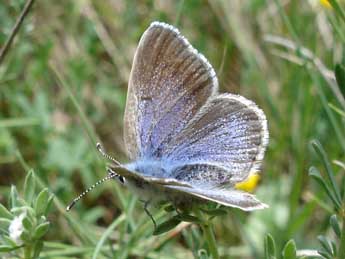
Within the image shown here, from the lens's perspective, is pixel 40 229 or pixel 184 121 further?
pixel 184 121

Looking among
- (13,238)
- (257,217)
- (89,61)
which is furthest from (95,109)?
(13,238)

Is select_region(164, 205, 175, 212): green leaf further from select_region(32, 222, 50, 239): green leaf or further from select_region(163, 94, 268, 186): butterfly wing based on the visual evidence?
select_region(32, 222, 50, 239): green leaf

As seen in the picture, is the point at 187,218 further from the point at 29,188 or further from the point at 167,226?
the point at 29,188

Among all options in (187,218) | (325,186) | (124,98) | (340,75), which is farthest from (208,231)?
(124,98)

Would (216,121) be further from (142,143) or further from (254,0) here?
(254,0)

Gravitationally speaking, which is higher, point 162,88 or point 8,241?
point 162,88

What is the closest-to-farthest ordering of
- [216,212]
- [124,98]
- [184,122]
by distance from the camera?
[216,212], [184,122], [124,98]

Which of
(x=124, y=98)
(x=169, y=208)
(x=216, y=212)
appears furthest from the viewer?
(x=124, y=98)
